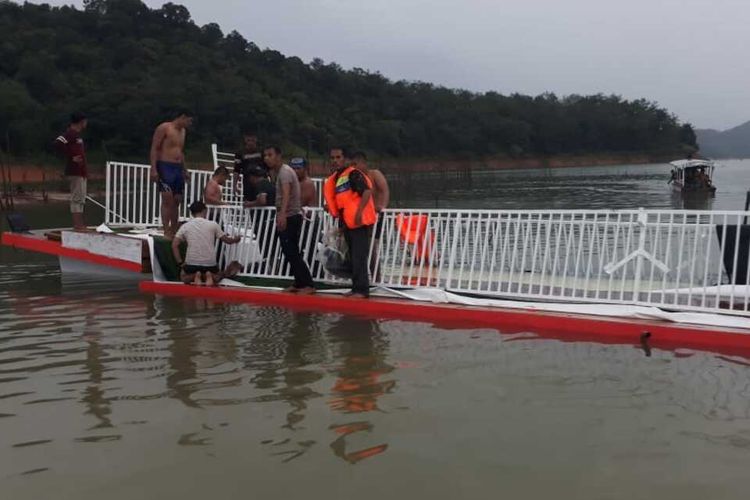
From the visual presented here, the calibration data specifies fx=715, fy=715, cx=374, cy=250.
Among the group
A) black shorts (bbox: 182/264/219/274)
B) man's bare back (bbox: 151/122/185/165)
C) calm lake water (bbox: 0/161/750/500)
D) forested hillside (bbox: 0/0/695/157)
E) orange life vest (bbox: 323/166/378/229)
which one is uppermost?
forested hillside (bbox: 0/0/695/157)

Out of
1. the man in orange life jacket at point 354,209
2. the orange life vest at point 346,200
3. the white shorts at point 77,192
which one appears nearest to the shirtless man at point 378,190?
the man in orange life jacket at point 354,209

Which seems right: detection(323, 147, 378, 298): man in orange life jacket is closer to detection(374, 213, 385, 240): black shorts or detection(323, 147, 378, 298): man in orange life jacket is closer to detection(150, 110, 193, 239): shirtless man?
detection(374, 213, 385, 240): black shorts

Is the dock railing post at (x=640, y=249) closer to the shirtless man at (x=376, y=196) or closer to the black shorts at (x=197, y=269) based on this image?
the shirtless man at (x=376, y=196)

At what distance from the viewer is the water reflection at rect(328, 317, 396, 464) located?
3.81 m

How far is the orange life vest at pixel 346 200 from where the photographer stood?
6.95 meters

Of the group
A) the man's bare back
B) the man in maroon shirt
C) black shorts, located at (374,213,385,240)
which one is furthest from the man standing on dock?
the man in maroon shirt

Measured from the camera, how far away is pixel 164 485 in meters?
3.40

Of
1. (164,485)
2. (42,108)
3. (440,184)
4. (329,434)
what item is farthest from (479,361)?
→ (42,108)

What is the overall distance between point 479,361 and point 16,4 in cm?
7365

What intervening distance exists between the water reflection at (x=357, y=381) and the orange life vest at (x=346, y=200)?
981mm

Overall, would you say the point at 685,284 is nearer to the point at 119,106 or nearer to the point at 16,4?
the point at 119,106

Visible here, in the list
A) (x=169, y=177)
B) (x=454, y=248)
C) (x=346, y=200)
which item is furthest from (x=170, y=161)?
(x=454, y=248)

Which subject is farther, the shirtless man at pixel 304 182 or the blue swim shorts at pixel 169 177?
the blue swim shorts at pixel 169 177

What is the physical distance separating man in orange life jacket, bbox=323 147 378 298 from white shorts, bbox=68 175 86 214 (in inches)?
153
